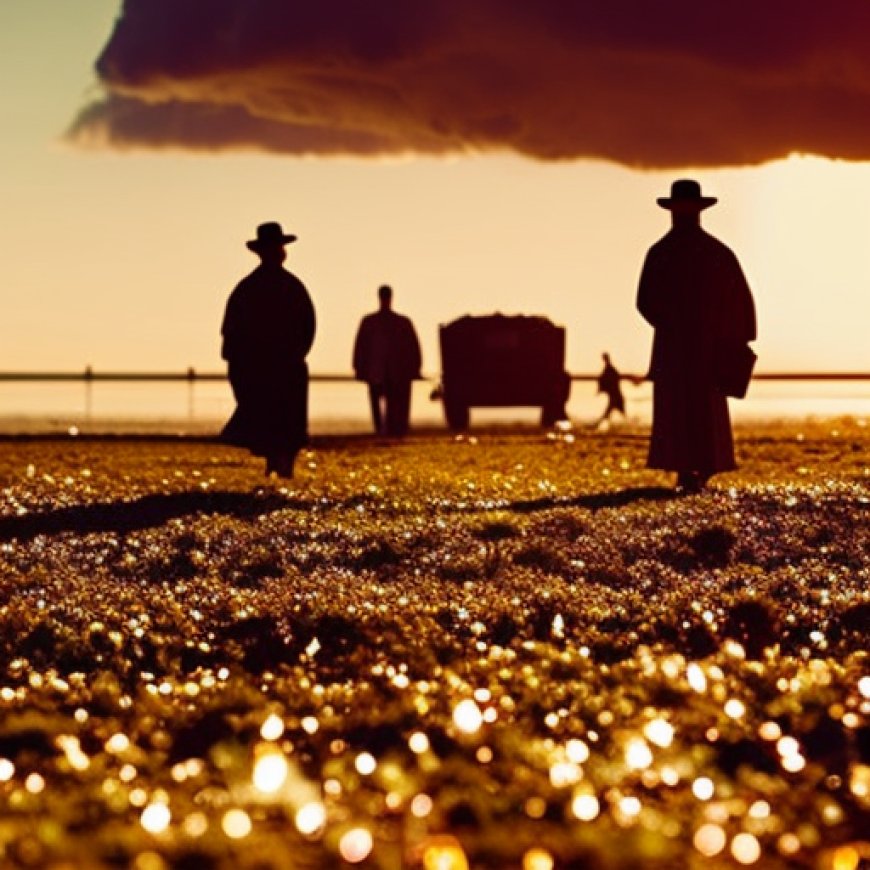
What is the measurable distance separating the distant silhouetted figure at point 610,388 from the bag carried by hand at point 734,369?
96.2 feet

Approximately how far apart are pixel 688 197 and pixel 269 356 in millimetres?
4656

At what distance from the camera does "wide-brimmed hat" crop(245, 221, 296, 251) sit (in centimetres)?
2144

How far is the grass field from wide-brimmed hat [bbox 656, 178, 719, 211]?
9.39 ft

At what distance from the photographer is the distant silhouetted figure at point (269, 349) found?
69.7 ft

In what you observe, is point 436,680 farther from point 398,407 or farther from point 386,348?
point 398,407

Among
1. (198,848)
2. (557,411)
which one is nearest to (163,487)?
(198,848)

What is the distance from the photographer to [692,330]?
2008 cm

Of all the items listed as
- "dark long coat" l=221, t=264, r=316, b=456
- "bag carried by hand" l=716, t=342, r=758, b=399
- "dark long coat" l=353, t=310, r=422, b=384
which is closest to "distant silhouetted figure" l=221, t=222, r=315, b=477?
"dark long coat" l=221, t=264, r=316, b=456

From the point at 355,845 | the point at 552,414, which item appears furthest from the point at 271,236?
the point at 552,414

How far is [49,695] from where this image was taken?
30.7 feet

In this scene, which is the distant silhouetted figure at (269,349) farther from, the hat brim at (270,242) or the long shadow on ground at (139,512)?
the long shadow on ground at (139,512)

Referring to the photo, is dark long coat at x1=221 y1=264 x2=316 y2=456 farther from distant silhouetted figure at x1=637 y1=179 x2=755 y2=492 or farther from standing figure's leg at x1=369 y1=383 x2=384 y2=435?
standing figure's leg at x1=369 y1=383 x2=384 y2=435

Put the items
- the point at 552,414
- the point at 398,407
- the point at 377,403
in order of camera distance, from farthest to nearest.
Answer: the point at 552,414
the point at 377,403
the point at 398,407

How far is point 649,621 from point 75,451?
20.8 m
